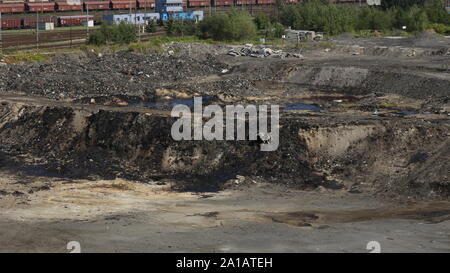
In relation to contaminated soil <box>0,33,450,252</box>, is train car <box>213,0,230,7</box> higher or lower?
higher

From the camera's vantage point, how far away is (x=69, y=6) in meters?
95.7

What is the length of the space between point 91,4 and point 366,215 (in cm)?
7819

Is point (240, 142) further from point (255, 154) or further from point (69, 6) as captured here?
point (69, 6)

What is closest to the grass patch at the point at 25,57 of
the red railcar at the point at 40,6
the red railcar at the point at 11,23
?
the red railcar at the point at 11,23

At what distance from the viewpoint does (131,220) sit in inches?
971

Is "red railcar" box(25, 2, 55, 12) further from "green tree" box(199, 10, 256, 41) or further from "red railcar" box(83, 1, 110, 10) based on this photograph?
"green tree" box(199, 10, 256, 41)

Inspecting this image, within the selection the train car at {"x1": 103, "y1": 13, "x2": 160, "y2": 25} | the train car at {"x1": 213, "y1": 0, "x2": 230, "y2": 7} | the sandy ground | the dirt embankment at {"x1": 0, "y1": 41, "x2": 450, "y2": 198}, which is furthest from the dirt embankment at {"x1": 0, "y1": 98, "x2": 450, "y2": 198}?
the train car at {"x1": 213, "y1": 0, "x2": 230, "y2": 7}

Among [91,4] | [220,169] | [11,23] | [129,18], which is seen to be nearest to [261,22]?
[129,18]

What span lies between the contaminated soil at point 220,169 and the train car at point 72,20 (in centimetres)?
3693

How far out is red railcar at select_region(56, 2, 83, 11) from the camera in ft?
310

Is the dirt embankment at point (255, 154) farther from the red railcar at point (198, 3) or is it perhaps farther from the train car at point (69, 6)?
the red railcar at point (198, 3)

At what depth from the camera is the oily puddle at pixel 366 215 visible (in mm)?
24844
